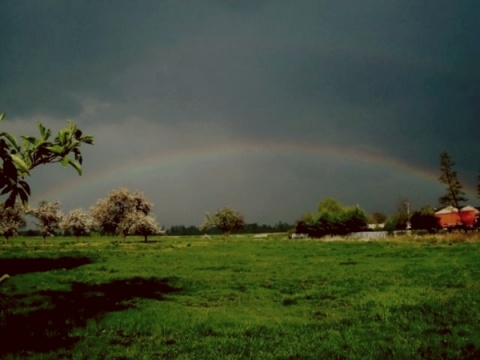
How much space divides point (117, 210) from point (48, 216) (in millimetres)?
16142

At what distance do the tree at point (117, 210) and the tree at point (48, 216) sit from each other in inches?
337

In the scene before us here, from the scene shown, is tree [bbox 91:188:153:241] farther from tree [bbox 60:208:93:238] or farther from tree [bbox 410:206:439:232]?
tree [bbox 410:206:439:232]

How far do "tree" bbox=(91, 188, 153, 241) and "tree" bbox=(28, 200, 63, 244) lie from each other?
8.57m

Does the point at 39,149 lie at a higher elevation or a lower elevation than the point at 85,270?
higher

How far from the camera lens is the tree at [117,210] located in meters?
97.5

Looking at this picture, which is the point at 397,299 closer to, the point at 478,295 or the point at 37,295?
the point at 478,295

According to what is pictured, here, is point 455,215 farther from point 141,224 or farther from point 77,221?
point 77,221

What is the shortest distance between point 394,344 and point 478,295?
26.2ft

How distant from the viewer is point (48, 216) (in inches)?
3728

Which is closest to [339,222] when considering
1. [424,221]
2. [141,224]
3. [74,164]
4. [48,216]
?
[424,221]

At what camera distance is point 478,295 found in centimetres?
1545

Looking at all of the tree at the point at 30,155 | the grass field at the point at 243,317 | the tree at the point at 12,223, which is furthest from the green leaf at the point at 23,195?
the tree at the point at 12,223

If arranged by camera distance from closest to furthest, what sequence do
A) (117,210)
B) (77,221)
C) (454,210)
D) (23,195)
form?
1. (23,195)
2. (117,210)
3. (77,221)
4. (454,210)

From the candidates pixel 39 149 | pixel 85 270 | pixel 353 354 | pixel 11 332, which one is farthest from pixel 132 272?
pixel 39 149
